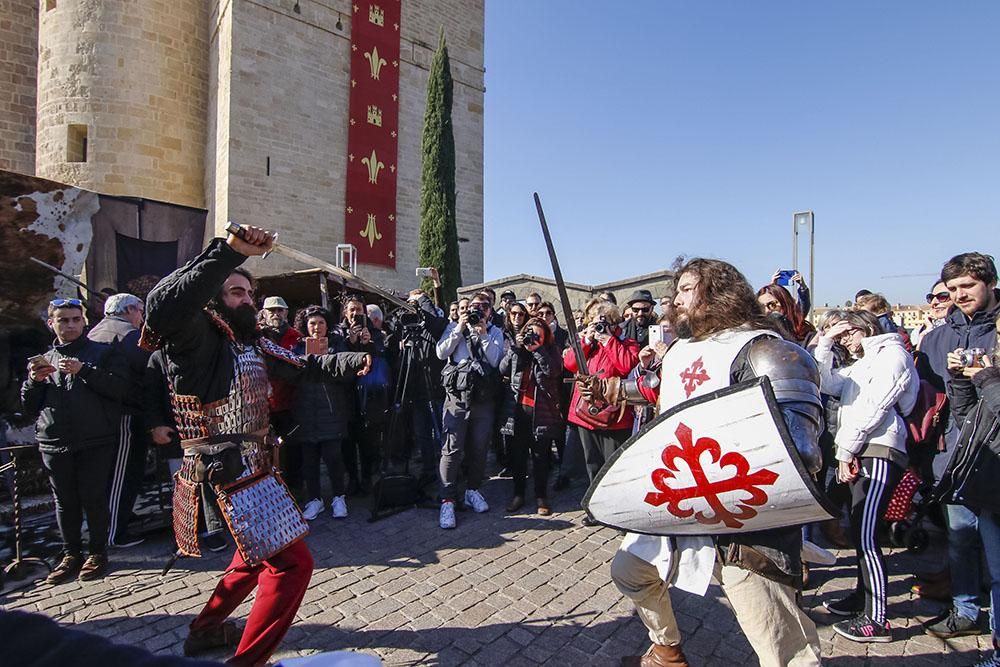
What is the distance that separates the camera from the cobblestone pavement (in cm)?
267

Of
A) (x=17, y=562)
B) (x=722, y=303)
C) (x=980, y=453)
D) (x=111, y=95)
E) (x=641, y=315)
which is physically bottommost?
(x=17, y=562)

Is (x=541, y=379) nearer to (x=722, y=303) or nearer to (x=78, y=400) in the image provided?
(x=722, y=303)

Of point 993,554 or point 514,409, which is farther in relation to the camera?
point 514,409

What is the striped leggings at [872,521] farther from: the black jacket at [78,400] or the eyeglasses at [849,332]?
the black jacket at [78,400]

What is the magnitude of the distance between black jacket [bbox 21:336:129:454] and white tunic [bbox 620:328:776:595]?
3610 millimetres

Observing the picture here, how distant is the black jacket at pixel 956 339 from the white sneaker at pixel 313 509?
4582mm

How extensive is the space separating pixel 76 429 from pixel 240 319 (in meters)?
1.94

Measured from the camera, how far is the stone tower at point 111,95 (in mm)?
13422

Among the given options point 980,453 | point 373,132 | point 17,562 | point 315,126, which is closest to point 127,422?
point 17,562

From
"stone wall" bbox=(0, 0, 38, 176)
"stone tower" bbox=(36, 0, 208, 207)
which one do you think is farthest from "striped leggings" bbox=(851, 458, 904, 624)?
"stone wall" bbox=(0, 0, 38, 176)

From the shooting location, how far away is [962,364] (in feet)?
8.41

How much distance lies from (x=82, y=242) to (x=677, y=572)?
23.9ft

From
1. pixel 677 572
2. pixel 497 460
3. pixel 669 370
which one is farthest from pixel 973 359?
pixel 497 460

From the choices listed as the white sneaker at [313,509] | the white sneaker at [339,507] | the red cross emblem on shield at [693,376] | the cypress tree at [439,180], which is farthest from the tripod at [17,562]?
the cypress tree at [439,180]
